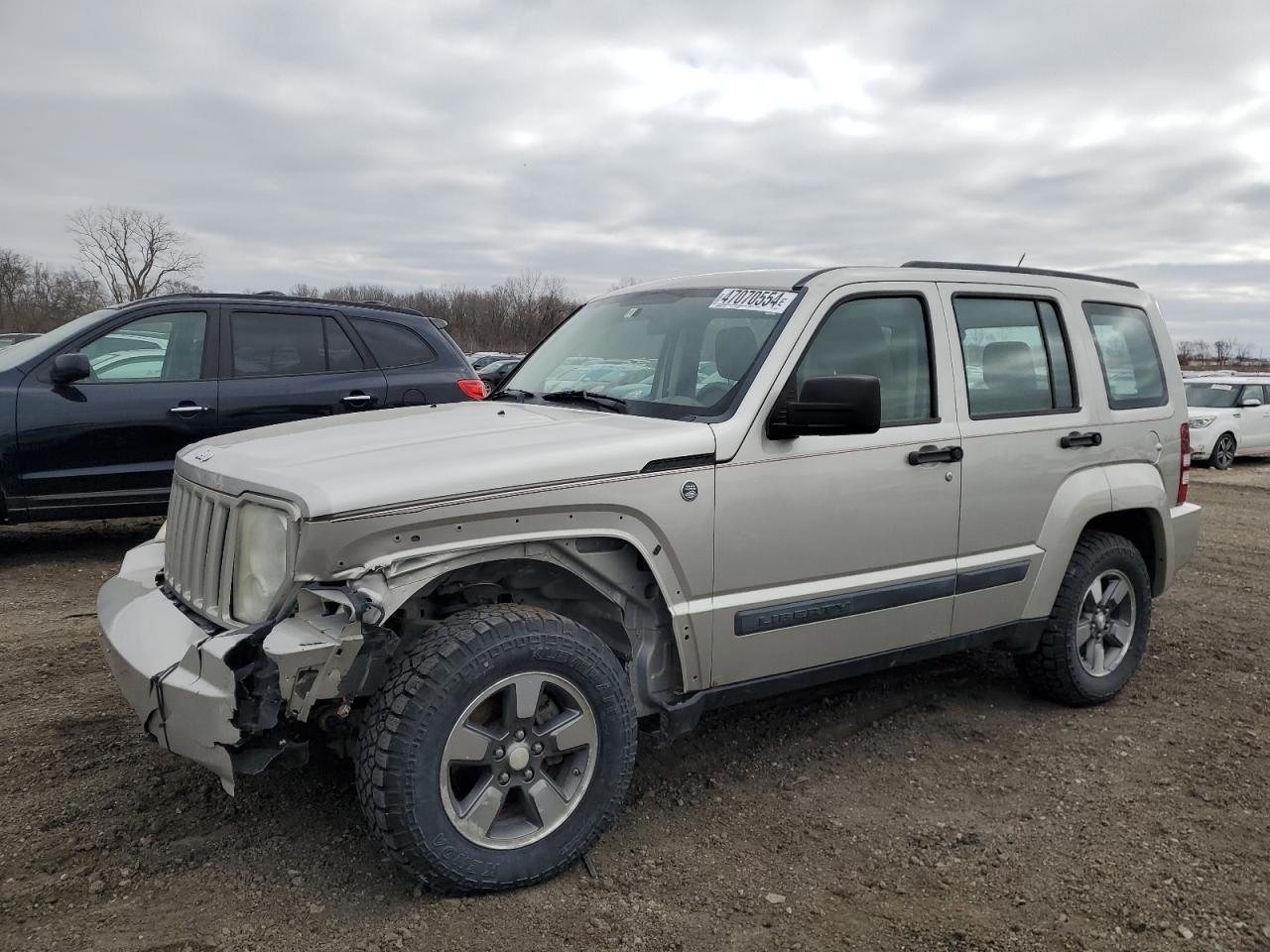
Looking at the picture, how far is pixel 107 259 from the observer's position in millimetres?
65688

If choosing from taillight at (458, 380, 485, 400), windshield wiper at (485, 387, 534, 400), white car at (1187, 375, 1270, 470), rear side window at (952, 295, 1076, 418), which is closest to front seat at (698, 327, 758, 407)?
windshield wiper at (485, 387, 534, 400)

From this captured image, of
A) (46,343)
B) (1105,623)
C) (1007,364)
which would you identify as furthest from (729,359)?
(46,343)

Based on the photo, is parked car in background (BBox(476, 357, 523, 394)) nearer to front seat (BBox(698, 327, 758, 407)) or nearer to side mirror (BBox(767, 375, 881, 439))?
front seat (BBox(698, 327, 758, 407))

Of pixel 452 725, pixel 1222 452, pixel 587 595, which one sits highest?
pixel 587 595

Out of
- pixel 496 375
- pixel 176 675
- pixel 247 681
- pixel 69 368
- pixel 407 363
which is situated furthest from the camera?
pixel 496 375

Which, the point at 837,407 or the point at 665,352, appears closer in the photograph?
the point at 837,407

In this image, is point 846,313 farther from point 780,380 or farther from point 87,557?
point 87,557

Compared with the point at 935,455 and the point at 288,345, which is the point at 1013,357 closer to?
the point at 935,455

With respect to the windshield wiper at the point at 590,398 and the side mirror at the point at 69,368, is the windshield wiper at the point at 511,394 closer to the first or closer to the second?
the windshield wiper at the point at 590,398

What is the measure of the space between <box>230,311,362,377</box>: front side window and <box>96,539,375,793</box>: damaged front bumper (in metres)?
4.70

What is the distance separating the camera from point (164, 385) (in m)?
6.80

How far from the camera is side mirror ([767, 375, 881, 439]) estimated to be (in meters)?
3.07

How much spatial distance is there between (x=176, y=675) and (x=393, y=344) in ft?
17.3

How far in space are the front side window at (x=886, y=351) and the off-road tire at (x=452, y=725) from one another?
1.43 meters
